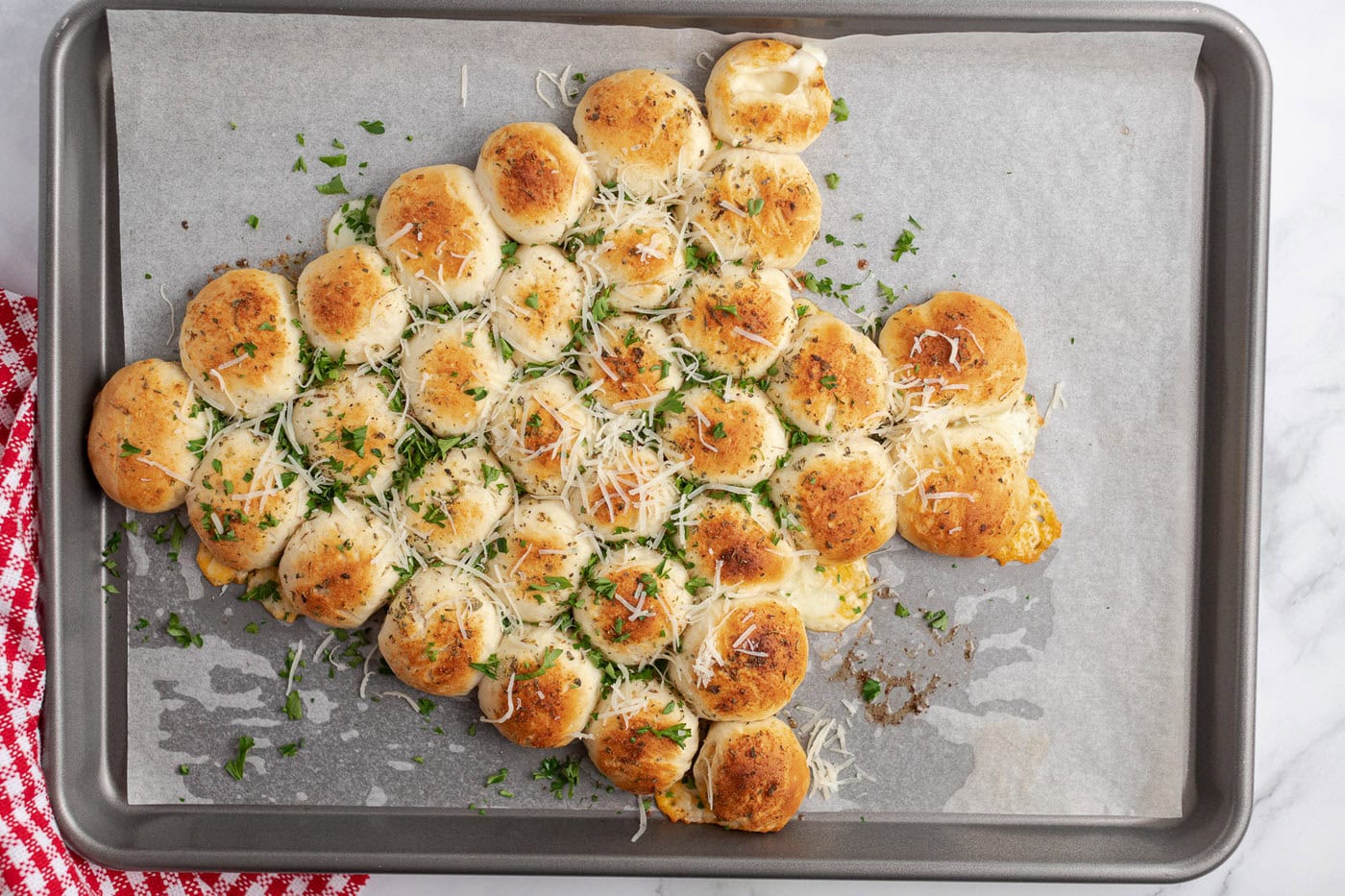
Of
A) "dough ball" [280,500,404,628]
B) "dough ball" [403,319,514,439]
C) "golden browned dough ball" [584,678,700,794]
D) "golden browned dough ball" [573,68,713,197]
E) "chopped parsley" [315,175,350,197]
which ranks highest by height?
"golden browned dough ball" [573,68,713,197]

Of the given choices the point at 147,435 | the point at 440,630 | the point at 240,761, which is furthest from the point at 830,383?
the point at 240,761

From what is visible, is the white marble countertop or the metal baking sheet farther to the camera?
the white marble countertop

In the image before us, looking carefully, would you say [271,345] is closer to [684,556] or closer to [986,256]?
[684,556]

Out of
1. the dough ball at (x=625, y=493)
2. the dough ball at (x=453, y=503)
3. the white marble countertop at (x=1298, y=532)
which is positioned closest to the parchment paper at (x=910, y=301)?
the white marble countertop at (x=1298, y=532)

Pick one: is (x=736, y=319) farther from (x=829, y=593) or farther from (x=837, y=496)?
(x=829, y=593)

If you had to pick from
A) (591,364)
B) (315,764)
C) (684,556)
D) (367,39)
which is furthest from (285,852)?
(367,39)

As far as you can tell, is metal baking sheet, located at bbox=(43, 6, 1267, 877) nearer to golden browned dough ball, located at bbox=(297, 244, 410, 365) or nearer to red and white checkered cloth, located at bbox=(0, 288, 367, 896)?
red and white checkered cloth, located at bbox=(0, 288, 367, 896)

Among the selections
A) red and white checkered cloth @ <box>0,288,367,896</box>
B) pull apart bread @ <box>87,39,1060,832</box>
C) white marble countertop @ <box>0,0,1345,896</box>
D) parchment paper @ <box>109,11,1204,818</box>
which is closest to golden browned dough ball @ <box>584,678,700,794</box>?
pull apart bread @ <box>87,39,1060,832</box>
